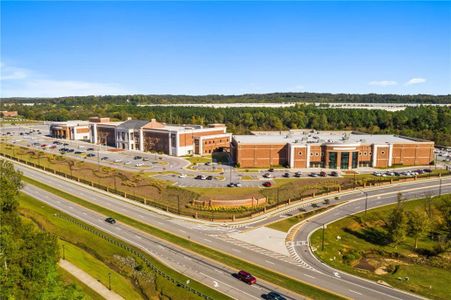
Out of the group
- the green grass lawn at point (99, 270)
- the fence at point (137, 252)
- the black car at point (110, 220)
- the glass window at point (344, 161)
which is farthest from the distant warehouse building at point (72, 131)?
the green grass lawn at point (99, 270)

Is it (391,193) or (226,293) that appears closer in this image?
(226,293)

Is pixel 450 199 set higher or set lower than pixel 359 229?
higher

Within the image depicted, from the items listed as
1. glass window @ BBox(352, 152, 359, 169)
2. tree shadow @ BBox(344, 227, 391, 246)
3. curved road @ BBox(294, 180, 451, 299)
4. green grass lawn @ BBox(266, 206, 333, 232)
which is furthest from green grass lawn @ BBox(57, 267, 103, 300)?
glass window @ BBox(352, 152, 359, 169)

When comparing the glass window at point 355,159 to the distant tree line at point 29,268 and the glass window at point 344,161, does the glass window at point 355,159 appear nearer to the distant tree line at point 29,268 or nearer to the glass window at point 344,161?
the glass window at point 344,161

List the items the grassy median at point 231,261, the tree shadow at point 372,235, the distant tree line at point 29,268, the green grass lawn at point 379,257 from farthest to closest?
the tree shadow at point 372,235 < the green grass lawn at point 379,257 < the grassy median at point 231,261 < the distant tree line at point 29,268

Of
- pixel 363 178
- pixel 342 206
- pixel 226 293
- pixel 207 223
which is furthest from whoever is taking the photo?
pixel 363 178

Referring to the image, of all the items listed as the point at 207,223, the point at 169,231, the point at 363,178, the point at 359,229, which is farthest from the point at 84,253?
the point at 363,178

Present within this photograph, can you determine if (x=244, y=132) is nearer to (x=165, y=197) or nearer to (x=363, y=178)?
(x=363, y=178)

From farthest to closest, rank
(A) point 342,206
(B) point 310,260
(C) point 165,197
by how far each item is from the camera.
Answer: (C) point 165,197 → (A) point 342,206 → (B) point 310,260
